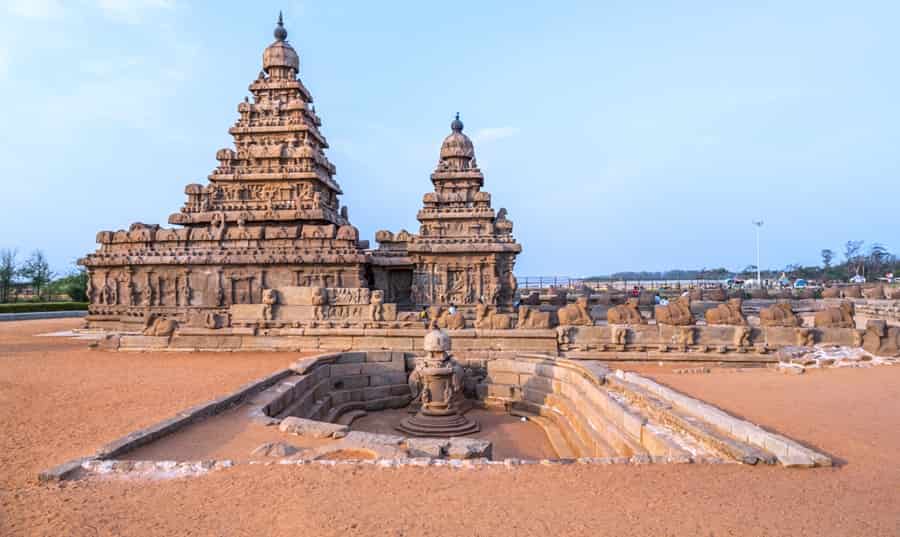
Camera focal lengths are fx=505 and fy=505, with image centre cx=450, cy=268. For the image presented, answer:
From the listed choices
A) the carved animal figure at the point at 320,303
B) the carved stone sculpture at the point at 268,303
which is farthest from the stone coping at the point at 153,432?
the carved stone sculpture at the point at 268,303

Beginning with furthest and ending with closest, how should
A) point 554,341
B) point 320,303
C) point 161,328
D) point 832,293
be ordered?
point 832,293 → point 320,303 → point 161,328 → point 554,341

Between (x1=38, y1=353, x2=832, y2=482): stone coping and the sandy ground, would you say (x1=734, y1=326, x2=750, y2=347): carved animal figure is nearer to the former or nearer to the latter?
the sandy ground

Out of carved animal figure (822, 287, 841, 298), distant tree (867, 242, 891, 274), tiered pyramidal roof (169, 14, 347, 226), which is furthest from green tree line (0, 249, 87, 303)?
distant tree (867, 242, 891, 274)

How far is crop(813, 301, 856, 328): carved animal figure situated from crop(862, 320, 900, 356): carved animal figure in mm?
847

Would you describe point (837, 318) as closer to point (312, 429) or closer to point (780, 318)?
point (780, 318)

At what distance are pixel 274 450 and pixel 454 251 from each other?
16018 millimetres

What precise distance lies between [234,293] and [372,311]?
9.32 meters

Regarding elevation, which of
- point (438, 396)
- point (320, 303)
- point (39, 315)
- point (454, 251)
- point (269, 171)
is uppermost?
point (269, 171)

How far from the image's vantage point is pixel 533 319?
42.2 feet

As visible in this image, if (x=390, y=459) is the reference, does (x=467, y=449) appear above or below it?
below

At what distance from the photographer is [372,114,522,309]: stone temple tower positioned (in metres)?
21.0

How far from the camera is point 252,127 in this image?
23906mm

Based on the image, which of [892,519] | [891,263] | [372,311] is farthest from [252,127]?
[891,263]

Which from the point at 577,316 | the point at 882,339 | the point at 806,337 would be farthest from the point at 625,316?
the point at 882,339
